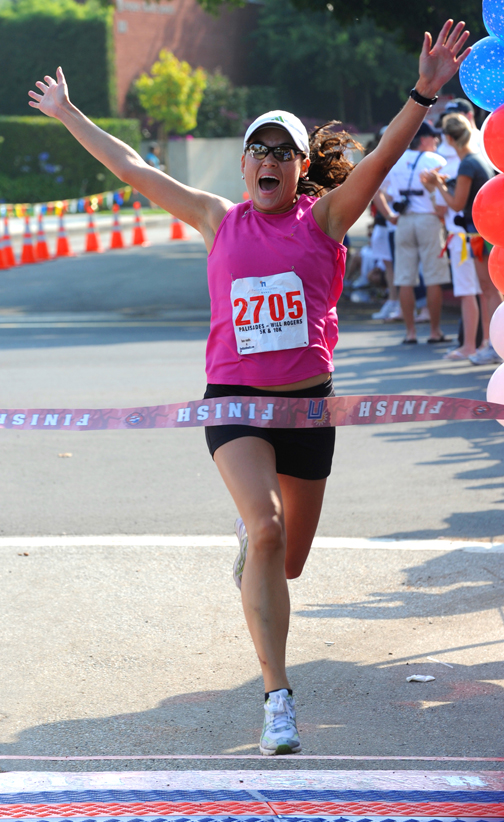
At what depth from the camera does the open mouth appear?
3682mm

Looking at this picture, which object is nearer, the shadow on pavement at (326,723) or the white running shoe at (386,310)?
the shadow on pavement at (326,723)

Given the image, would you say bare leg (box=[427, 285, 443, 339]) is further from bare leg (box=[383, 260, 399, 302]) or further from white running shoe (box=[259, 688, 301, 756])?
Answer: white running shoe (box=[259, 688, 301, 756])

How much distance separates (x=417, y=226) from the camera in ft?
36.0

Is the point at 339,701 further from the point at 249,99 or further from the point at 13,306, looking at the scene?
the point at 249,99

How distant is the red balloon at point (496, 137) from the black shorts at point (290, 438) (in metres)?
1.23

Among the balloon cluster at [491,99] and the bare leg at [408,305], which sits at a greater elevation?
the balloon cluster at [491,99]

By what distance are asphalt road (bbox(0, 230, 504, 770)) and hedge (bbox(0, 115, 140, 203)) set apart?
1217 inches

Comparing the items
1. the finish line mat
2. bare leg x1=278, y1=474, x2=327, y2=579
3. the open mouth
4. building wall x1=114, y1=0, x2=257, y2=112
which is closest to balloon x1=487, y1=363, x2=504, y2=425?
bare leg x1=278, y1=474, x2=327, y2=579

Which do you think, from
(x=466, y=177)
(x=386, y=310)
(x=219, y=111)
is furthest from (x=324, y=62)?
(x=466, y=177)

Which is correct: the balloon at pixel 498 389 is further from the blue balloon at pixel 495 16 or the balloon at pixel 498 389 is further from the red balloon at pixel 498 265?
the blue balloon at pixel 495 16

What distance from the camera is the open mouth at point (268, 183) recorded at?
145 inches

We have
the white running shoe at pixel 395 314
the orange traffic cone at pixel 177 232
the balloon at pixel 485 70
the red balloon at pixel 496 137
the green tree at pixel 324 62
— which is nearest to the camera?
the red balloon at pixel 496 137

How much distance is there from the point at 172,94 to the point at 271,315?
124 ft

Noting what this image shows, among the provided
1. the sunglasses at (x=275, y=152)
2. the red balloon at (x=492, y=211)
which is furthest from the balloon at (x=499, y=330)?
the sunglasses at (x=275, y=152)
